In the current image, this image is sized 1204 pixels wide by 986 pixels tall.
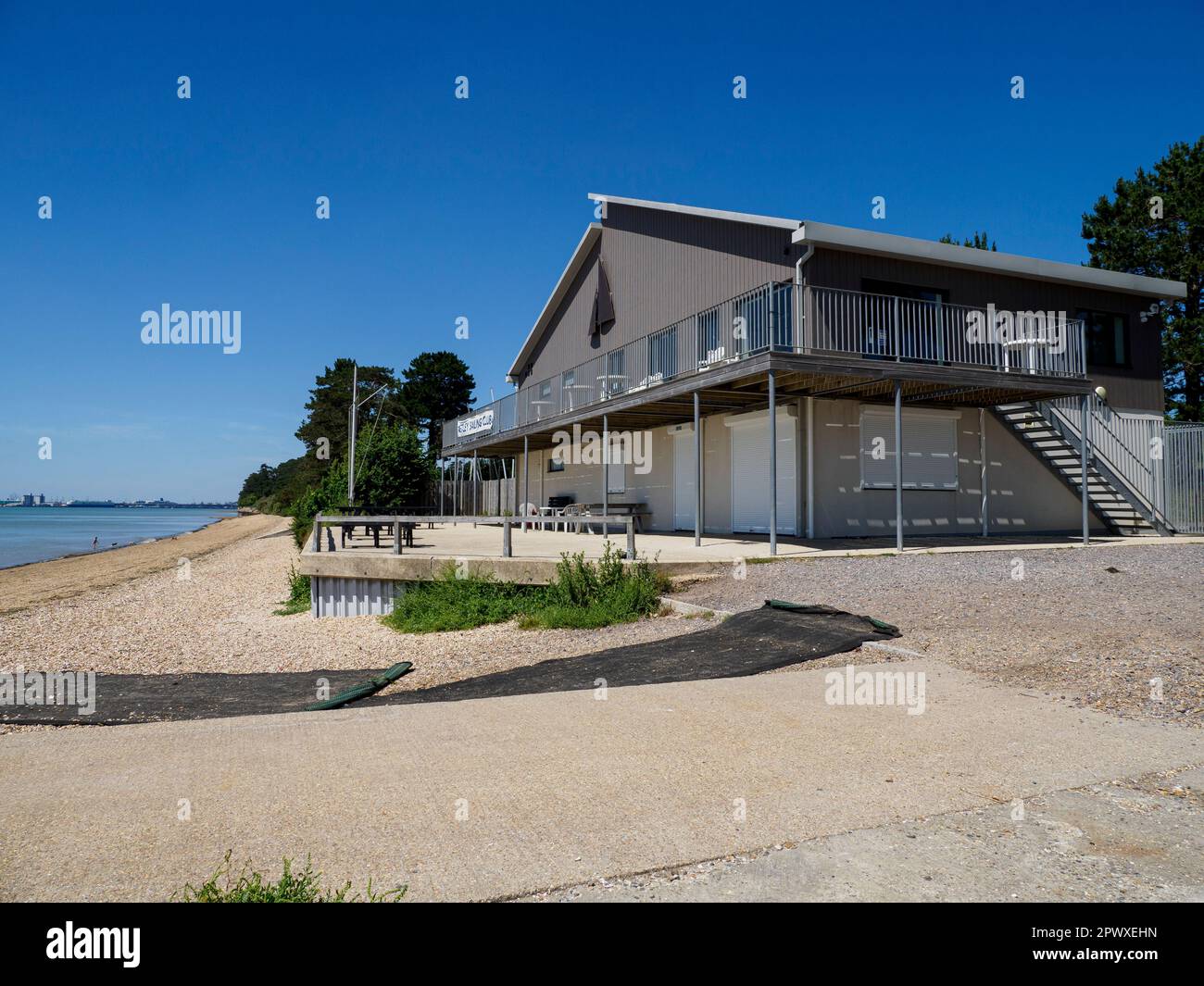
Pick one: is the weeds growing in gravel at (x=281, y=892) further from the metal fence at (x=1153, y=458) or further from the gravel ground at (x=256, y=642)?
the metal fence at (x=1153, y=458)

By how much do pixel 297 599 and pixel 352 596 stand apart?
3.88 metres

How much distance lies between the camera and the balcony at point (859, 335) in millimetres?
14648

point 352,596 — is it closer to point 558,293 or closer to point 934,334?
point 934,334

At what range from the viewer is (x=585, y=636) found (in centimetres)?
888

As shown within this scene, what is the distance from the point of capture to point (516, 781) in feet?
12.7

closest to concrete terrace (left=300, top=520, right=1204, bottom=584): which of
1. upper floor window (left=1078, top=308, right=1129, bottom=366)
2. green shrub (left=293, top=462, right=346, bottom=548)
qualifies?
upper floor window (left=1078, top=308, right=1129, bottom=366)

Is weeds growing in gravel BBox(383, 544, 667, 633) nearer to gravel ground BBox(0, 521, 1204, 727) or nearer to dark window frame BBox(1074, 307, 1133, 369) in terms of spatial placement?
gravel ground BBox(0, 521, 1204, 727)

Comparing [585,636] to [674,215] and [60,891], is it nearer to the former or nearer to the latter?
[60,891]

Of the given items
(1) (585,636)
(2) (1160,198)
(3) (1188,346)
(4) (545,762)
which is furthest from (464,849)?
(2) (1160,198)

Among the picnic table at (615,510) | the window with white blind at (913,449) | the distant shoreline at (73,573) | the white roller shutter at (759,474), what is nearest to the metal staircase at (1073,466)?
the window with white blind at (913,449)

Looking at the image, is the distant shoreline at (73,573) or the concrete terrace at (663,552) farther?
the distant shoreline at (73,573)

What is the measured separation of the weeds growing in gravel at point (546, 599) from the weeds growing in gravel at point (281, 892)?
6784mm

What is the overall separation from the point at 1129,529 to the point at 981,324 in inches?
256

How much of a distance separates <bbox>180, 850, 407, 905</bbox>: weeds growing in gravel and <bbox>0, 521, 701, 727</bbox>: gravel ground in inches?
173
